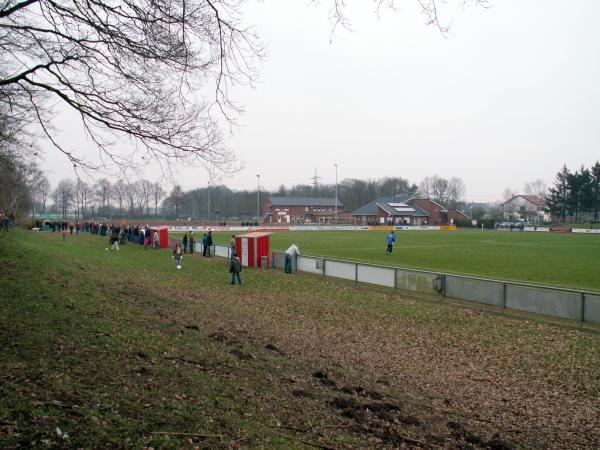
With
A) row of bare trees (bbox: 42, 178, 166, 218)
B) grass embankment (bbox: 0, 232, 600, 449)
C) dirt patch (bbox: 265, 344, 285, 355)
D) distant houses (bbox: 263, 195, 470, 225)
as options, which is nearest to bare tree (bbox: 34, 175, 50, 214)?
row of bare trees (bbox: 42, 178, 166, 218)

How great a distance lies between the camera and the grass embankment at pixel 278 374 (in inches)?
213

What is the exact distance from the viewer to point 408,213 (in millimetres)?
105562

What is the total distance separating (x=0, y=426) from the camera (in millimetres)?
4500

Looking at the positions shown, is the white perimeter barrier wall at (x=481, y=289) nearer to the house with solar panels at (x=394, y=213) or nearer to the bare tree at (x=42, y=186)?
the bare tree at (x=42, y=186)

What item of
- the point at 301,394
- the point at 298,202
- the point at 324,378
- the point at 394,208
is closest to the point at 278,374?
the point at 324,378

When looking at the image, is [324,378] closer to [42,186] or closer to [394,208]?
[42,186]

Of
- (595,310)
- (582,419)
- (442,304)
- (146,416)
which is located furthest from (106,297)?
(595,310)

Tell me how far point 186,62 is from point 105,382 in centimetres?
455

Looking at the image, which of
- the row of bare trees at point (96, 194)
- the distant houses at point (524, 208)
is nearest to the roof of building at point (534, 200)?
the distant houses at point (524, 208)

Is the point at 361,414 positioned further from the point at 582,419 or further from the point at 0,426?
the point at 0,426

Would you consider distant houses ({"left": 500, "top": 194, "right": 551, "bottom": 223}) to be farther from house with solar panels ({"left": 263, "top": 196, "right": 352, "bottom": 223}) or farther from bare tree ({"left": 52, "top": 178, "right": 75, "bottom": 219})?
bare tree ({"left": 52, "top": 178, "right": 75, "bottom": 219})

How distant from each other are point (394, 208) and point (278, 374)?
100063mm

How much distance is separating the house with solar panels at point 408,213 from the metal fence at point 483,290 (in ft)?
278

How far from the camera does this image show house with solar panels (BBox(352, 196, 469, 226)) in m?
105
